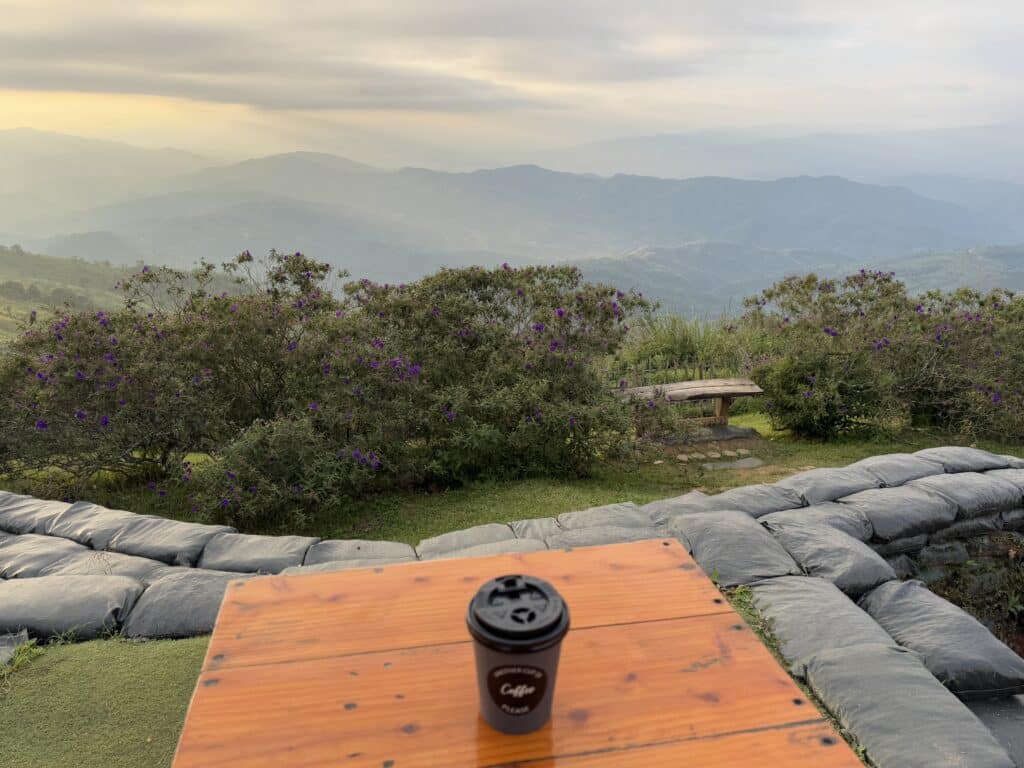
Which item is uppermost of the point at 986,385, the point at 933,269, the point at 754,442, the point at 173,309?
the point at 173,309

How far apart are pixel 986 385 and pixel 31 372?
7.29 meters

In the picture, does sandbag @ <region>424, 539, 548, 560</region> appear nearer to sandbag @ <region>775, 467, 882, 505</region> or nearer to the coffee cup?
sandbag @ <region>775, 467, 882, 505</region>

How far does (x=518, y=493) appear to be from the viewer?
4.32 metres

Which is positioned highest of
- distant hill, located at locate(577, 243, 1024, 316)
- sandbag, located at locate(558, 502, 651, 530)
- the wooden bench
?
sandbag, located at locate(558, 502, 651, 530)

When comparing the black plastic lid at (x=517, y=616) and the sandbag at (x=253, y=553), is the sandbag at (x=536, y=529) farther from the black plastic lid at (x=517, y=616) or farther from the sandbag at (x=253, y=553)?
the black plastic lid at (x=517, y=616)

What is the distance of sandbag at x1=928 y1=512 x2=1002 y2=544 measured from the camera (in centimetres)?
367

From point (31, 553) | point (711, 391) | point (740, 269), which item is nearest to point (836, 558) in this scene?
point (711, 391)

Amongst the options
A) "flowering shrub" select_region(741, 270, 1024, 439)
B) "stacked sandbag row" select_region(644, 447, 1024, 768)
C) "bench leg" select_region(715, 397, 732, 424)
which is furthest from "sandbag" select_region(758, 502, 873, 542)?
"bench leg" select_region(715, 397, 732, 424)

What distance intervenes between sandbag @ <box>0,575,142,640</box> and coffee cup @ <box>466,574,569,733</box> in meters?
2.04

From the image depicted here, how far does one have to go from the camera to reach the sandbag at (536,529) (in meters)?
3.14

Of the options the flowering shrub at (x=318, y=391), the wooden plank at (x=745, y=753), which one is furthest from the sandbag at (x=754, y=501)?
the wooden plank at (x=745, y=753)

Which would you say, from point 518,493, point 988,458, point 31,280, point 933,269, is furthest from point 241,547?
point 933,269

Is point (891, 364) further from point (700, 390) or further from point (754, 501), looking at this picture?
point (754, 501)

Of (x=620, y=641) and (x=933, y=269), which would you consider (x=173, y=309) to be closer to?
(x=620, y=641)
